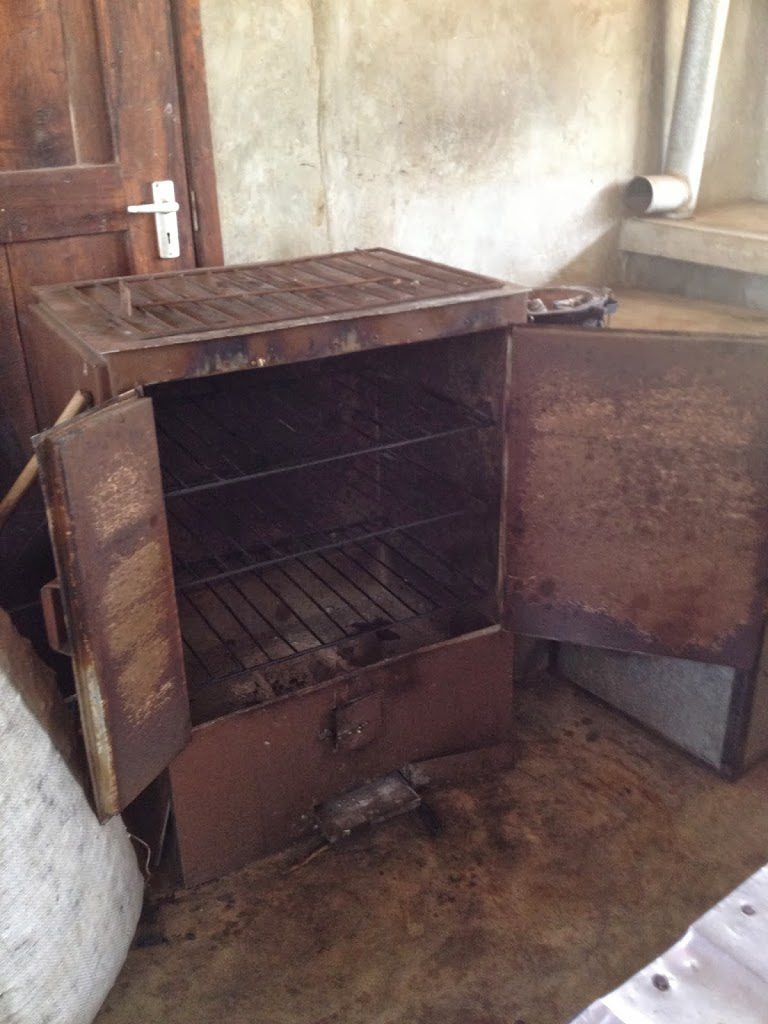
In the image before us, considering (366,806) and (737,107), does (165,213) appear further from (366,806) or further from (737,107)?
(737,107)

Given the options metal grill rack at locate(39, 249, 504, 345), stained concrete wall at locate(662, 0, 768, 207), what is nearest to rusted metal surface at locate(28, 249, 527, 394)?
metal grill rack at locate(39, 249, 504, 345)

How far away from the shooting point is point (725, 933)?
1.01 meters

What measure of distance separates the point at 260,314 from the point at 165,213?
2.11ft

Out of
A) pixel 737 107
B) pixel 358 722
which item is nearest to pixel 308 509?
pixel 358 722

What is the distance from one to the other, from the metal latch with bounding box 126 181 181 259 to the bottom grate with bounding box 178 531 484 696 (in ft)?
2.80

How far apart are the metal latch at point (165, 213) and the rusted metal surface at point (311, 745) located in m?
1.12

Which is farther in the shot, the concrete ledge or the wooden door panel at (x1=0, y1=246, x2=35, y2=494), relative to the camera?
the concrete ledge

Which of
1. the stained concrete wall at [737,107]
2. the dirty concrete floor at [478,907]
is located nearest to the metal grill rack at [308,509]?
the dirty concrete floor at [478,907]

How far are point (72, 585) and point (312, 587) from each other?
3.85 feet

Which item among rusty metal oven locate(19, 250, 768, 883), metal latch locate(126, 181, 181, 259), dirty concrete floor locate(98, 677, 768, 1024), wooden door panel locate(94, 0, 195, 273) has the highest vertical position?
wooden door panel locate(94, 0, 195, 273)

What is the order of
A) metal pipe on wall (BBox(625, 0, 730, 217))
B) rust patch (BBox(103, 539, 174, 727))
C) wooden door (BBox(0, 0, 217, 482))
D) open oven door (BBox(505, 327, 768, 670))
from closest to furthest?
rust patch (BBox(103, 539, 174, 727))
open oven door (BBox(505, 327, 768, 670))
wooden door (BBox(0, 0, 217, 482))
metal pipe on wall (BBox(625, 0, 730, 217))

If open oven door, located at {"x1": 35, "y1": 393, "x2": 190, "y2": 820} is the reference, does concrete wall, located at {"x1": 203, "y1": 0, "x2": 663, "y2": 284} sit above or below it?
above

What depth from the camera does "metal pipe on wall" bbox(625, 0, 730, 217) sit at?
3102mm

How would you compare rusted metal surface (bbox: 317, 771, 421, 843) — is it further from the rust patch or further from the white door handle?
the white door handle
